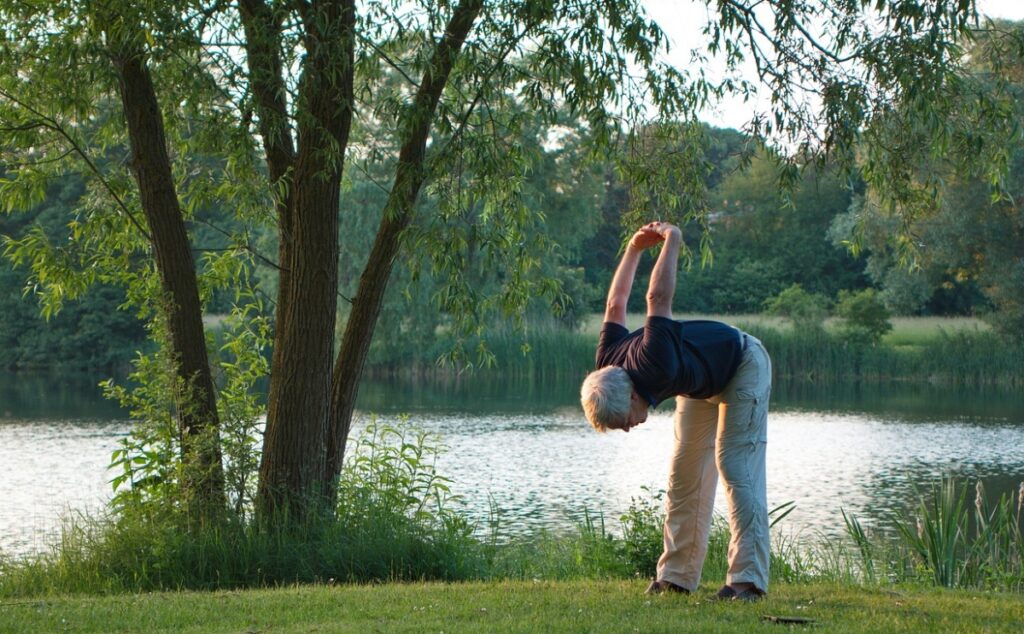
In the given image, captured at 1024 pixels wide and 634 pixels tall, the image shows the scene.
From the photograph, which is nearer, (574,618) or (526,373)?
(574,618)

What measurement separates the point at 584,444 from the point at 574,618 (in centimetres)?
1472

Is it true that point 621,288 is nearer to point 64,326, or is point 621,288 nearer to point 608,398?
point 608,398

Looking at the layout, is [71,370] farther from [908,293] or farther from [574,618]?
[574,618]

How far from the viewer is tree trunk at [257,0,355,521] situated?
7.76 metres

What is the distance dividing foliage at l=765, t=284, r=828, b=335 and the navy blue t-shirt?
91.0 feet

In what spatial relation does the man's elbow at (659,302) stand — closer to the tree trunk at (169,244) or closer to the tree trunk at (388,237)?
the tree trunk at (388,237)

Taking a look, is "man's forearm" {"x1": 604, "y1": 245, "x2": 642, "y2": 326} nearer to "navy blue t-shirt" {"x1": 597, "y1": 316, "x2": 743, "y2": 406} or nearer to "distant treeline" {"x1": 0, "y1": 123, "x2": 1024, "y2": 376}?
"navy blue t-shirt" {"x1": 597, "y1": 316, "x2": 743, "y2": 406}

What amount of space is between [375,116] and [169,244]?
65.4 inches

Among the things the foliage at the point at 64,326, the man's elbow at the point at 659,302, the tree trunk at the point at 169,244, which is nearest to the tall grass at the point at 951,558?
the man's elbow at the point at 659,302

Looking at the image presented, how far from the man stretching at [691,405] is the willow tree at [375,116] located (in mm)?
2663

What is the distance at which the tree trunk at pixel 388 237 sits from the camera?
7738mm

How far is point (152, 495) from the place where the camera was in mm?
7918

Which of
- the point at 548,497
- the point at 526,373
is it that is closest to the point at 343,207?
the point at 526,373

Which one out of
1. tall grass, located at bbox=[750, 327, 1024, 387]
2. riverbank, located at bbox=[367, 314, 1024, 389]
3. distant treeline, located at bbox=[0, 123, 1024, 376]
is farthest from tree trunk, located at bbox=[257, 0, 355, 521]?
tall grass, located at bbox=[750, 327, 1024, 387]
